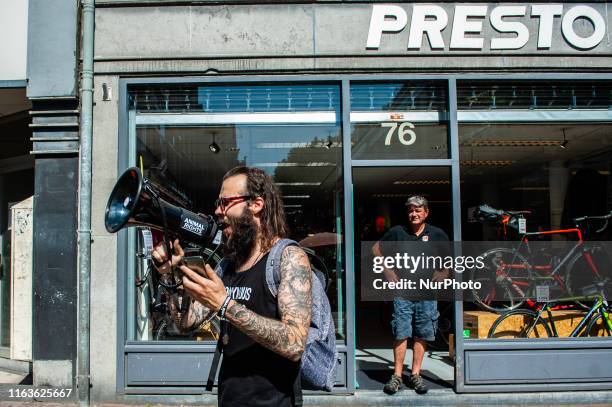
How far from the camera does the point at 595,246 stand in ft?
19.3

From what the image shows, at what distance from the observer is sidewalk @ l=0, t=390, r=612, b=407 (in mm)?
5086

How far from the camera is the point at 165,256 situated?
2.06 meters

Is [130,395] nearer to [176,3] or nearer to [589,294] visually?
[176,3]

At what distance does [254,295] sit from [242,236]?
254 mm

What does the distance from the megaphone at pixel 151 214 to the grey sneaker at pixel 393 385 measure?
3.63 metres

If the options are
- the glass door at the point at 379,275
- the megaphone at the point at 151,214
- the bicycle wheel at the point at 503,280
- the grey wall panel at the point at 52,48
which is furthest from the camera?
the bicycle wheel at the point at 503,280

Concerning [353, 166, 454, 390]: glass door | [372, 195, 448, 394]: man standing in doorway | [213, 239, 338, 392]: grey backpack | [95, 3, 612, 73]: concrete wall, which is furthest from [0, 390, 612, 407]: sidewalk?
[95, 3, 612, 73]: concrete wall

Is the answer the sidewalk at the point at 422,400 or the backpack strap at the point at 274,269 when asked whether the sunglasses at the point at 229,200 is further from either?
the sidewalk at the point at 422,400

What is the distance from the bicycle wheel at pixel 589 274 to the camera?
576cm

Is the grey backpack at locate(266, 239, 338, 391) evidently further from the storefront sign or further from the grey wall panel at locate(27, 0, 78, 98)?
the grey wall panel at locate(27, 0, 78, 98)

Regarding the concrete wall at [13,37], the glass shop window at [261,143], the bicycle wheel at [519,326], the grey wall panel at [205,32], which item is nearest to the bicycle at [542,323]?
the bicycle wheel at [519,326]

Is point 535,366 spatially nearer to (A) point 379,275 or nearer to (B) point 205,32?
(A) point 379,275

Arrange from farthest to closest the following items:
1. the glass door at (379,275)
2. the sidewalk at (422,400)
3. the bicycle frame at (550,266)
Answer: the bicycle frame at (550,266) → the glass door at (379,275) → the sidewalk at (422,400)

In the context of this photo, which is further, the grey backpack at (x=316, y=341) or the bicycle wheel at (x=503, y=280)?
the bicycle wheel at (x=503, y=280)
